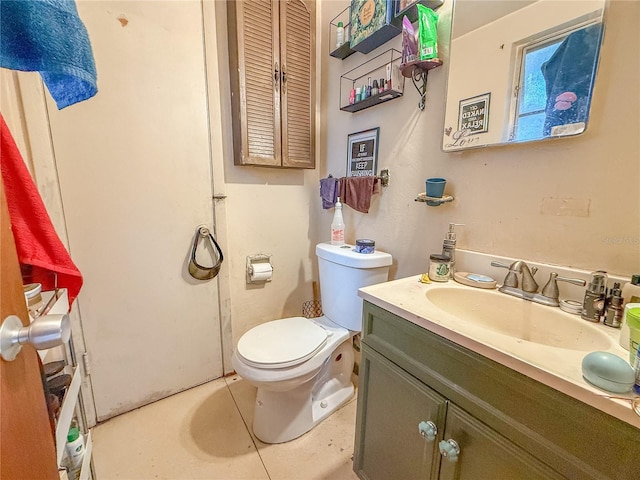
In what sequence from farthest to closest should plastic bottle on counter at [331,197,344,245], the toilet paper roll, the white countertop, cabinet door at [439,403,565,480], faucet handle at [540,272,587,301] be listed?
the toilet paper roll < plastic bottle on counter at [331,197,344,245] < faucet handle at [540,272,587,301] < cabinet door at [439,403,565,480] < the white countertop

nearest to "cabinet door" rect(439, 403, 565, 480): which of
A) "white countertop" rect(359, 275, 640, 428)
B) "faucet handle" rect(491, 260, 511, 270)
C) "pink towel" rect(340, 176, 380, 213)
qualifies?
"white countertop" rect(359, 275, 640, 428)

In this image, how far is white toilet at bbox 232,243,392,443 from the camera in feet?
3.69

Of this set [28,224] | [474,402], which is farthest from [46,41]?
[474,402]

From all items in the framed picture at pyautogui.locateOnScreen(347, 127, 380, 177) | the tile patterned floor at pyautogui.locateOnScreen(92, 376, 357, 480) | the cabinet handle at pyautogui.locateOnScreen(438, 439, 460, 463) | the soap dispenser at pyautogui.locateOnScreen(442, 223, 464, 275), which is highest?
the framed picture at pyautogui.locateOnScreen(347, 127, 380, 177)

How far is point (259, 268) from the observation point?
5.40 ft

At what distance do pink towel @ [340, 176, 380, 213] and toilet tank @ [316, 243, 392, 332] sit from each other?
0.80 feet

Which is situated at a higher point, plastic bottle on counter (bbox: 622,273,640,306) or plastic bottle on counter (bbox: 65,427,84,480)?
plastic bottle on counter (bbox: 622,273,640,306)

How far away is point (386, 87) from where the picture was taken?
4.08ft

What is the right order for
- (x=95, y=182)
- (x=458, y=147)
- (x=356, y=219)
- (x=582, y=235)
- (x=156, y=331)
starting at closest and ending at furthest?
(x=582, y=235), (x=458, y=147), (x=95, y=182), (x=156, y=331), (x=356, y=219)

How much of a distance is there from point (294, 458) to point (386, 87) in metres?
1.67

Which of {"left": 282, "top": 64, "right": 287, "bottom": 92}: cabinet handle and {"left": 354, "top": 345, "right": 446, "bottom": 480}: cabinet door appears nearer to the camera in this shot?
{"left": 354, "top": 345, "right": 446, "bottom": 480}: cabinet door

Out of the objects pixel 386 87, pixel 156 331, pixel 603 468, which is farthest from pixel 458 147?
pixel 156 331

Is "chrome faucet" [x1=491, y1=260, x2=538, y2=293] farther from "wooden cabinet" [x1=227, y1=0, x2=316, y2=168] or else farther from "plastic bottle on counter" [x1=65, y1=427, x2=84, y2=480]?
"plastic bottle on counter" [x1=65, y1=427, x2=84, y2=480]

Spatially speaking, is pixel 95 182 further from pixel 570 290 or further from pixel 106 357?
pixel 570 290
